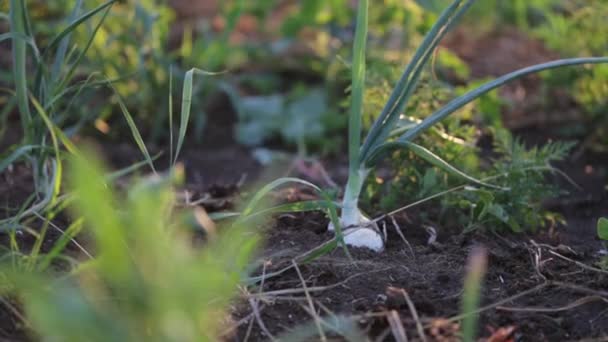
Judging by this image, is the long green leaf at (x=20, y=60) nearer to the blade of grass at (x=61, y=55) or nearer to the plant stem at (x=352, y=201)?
the blade of grass at (x=61, y=55)

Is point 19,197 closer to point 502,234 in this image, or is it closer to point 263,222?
point 263,222

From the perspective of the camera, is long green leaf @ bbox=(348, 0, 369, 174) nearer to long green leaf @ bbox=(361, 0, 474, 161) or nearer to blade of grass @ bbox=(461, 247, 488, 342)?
long green leaf @ bbox=(361, 0, 474, 161)

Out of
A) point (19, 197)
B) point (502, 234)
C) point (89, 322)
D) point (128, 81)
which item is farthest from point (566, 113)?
point (89, 322)

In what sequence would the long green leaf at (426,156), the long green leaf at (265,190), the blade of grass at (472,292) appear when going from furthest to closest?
the long green leaf at (426,156) → the long green leaf at (265,190) → the blade of grass at (472,292)

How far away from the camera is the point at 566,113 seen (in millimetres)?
3395

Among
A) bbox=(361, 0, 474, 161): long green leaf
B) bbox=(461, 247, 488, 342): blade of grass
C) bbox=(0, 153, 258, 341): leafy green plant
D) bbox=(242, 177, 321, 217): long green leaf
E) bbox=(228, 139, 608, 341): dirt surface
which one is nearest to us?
bbox=(0, 153, 258, 341): leafy green plant

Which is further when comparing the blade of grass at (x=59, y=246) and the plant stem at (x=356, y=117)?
the plant stem at (x=356, y=117)

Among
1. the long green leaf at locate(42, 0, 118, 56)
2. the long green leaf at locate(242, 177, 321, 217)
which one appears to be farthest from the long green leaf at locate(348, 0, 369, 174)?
the long green leaf at locate(42, 0, 118, 56)

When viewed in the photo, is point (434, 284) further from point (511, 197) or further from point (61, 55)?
point (61, 55)

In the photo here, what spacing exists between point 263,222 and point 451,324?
0.69 meters

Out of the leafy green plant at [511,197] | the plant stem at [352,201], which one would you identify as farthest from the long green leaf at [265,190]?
the leafy green plant at [511,197]

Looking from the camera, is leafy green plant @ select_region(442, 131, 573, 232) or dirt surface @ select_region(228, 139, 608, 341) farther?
leafy green plant @ select_region(442, 131, 573, 232)

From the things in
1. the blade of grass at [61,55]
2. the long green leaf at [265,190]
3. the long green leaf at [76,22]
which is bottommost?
the long green leaf at [265,190]

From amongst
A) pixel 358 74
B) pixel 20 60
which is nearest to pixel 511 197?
pixel 358 74
